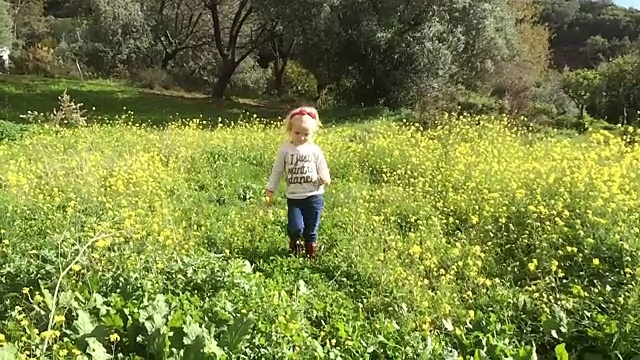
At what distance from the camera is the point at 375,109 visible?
55.1 feet

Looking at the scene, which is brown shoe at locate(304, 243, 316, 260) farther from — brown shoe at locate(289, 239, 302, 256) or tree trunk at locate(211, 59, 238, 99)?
tree trunk at locate(211, 59, 238, 99)

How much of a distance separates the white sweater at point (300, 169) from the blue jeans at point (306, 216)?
6cm

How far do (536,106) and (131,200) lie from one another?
14779 mm

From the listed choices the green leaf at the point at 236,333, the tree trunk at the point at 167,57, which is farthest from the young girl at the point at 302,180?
the tree trunk at the point at 167,57

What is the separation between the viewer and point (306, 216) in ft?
20.1

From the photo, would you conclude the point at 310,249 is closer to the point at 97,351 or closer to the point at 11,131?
the point at 97,351

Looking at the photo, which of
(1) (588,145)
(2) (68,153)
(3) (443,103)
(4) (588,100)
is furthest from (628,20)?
(2) (68,153)

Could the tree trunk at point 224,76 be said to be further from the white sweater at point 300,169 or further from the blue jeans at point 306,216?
the blue jeans at point 306,216

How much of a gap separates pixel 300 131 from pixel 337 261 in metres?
1.30

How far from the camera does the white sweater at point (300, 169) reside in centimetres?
611

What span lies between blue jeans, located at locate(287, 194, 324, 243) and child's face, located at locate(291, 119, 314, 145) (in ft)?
1.84

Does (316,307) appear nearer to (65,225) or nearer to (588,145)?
(65,225)

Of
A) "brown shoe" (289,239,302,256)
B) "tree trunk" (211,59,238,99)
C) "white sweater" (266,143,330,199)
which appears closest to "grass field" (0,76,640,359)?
"brown shoe" (289,239,302,256)

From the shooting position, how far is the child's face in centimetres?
608
